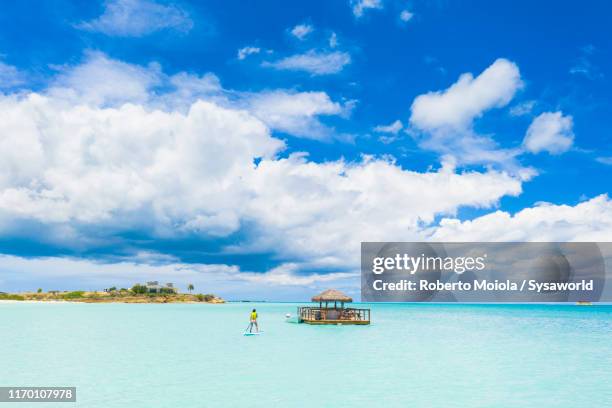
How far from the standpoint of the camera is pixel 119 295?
177 meters

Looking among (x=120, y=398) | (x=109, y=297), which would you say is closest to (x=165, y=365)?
→ (x=120, y=398)

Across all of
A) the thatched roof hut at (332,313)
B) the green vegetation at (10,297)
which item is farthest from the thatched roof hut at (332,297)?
the green vegetation at (10,297)

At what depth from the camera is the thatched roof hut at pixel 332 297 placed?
148ft

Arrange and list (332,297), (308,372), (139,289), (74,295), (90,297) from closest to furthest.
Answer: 1. (308,372)
2. (332,297)
3. (90,297)
4. (74,295)
5. (139,289)

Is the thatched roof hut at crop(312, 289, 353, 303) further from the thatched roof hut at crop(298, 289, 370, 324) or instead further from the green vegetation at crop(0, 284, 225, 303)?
the green vegetation at crop(0, 284, 225, 303)

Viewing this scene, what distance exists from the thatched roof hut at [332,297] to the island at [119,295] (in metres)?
141

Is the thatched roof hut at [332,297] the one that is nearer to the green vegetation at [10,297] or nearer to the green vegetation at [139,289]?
the green vegetation at [139,289]

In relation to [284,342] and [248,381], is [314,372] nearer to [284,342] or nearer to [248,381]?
[248,381]

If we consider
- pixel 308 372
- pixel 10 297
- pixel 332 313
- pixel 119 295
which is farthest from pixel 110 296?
pixel 308 372

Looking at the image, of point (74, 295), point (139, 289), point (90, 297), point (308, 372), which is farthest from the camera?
point (139, 289)

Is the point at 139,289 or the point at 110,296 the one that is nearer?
the point at 110,296

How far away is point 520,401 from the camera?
17.0 metres

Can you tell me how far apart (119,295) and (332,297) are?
15130 cm

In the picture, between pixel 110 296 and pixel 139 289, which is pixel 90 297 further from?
pixel 139 289
